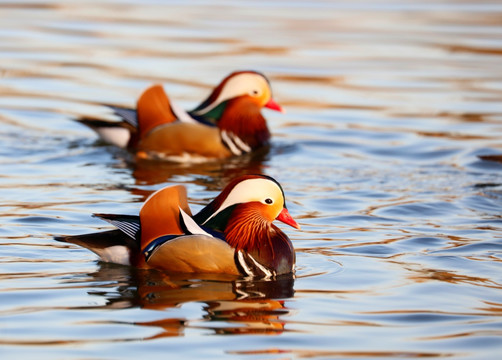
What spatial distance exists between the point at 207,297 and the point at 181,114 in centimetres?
520

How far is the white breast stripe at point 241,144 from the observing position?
11969 millimetres

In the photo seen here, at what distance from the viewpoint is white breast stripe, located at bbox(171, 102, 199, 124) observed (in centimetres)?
1162


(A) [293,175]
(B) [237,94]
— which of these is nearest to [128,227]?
(A) [293,175]

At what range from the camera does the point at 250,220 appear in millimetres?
7297

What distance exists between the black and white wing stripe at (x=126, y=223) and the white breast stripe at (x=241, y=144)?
4.68 m

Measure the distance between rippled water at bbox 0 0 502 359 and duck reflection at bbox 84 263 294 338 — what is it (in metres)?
0.02

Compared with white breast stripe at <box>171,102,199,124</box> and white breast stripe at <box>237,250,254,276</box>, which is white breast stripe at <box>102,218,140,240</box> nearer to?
white breast stripe at <box>237,250,254,276</box>

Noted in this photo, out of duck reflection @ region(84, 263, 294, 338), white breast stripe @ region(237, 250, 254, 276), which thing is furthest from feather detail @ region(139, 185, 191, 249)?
white breast stripe @ region(237, 250, 254, 276)

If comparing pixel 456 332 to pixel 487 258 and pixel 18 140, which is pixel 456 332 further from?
pixel 18 140

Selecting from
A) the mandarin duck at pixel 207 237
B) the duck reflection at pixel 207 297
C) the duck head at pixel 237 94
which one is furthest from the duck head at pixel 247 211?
the duck head at pixel 237 94

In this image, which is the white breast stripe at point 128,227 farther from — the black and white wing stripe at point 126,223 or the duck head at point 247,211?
the duck head at point 247,211

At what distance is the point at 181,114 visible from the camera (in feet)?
38.3

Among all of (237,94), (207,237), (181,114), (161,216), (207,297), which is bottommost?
(207,297)

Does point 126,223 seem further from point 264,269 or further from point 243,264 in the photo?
point 264,269
